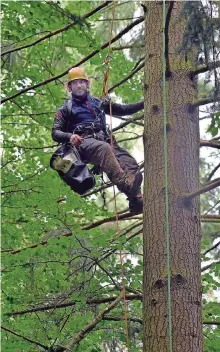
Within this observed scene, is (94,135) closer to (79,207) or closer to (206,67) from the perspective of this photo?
(206,67)

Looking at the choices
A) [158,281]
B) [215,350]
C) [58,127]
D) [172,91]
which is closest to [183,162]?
[172,91]

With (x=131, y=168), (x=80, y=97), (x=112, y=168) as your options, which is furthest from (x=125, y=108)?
(x=112, y=168)

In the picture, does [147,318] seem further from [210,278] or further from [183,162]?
[210,278]

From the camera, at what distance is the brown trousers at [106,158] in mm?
4160

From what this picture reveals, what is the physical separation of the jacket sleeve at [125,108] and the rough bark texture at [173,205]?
0.66 m

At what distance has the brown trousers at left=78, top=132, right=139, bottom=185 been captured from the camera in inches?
164

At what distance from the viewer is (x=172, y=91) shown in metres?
3.88

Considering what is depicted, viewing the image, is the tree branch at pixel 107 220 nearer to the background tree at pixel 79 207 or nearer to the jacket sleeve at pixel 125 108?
the background tree at pixel 79 207

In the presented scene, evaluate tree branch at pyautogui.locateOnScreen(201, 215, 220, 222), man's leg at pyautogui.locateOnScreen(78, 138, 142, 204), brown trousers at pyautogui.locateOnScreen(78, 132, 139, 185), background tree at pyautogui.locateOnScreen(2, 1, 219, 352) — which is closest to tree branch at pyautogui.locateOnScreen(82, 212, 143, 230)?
background tree at pyautogui.locateOnScreen(2, 1, 219, 352)

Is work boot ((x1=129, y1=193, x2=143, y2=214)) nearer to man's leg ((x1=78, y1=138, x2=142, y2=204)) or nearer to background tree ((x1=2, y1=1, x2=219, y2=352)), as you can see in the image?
man's leg ((x1=78, y1=138, x2=142, y2=204))

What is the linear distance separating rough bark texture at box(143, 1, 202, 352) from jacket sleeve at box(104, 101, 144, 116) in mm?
661

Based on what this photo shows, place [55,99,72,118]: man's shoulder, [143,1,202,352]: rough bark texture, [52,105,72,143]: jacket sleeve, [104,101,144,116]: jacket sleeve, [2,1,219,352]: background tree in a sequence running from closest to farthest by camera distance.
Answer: [143,1,202,352]: rough bark texture, [2,1,219,352]: background tree, [52,105,72,143]: jacket sleeve, [55,99,72,118]: man's shoulder, [104,101,144,116]: jacket sleeve

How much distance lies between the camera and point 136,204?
4.25 m

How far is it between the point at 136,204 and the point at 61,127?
2.48ft
